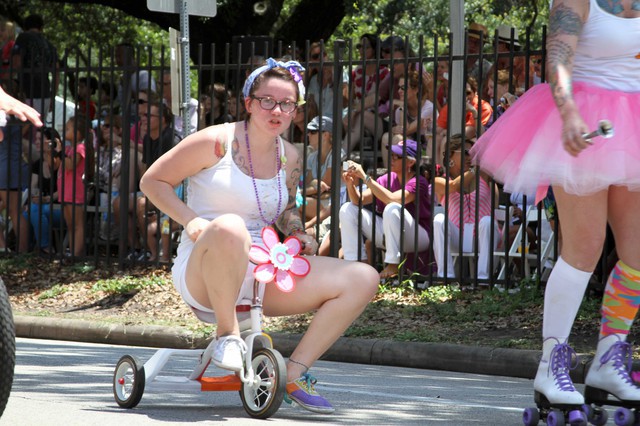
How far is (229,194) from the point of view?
6023mm

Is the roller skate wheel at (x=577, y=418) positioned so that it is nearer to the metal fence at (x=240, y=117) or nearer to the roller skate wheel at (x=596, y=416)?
the roller skate wheel at (x=596, y=416)

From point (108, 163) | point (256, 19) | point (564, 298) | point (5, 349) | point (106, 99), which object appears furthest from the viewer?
point (256, 19)

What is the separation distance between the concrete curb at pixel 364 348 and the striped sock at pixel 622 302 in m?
2.80

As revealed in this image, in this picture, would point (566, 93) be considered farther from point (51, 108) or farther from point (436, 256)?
point (51, 108)

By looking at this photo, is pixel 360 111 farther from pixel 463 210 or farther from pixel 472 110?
pixel 463 210

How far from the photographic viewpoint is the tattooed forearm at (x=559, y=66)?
205 inches

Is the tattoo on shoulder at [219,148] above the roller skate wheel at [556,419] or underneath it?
above

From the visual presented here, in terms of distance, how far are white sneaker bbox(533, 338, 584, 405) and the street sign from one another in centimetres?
695

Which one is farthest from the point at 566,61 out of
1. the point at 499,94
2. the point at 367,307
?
the point at 499,94

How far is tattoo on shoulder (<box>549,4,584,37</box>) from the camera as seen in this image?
17.5 feet

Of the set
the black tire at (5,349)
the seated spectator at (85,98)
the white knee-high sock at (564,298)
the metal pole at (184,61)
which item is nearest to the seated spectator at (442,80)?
the metal pole at (184,61)

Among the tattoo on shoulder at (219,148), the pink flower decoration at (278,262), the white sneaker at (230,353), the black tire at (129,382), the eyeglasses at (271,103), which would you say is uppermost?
the eyeglasses at (271,103)

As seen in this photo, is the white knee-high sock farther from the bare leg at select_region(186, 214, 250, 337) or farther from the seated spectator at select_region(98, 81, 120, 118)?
the seated spectator at select_region(98, 81, 120, 118)

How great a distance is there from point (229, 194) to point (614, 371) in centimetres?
188
